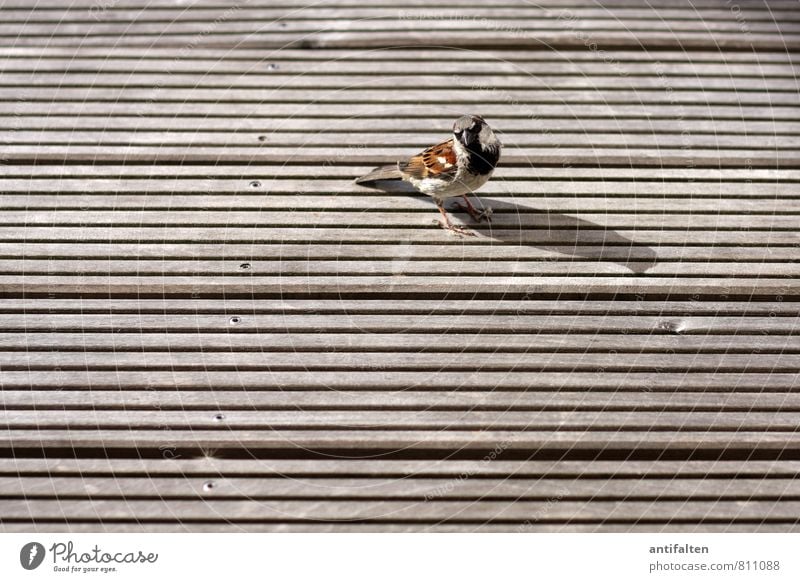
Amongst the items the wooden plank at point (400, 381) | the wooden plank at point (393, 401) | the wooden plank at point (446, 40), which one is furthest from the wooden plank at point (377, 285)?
the wooden plank at point (446, 40)

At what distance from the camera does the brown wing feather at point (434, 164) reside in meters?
4.08

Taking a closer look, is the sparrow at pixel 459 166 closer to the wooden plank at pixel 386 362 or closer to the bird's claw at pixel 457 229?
the bird's claw at pixel 457 229

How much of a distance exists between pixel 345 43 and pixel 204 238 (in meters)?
2.02

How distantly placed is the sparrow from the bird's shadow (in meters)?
0.07

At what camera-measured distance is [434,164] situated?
4137mm

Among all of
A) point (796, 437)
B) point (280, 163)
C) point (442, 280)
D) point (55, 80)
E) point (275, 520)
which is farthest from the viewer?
point (55, 80)

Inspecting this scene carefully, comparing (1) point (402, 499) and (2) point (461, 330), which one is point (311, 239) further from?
(1) point (402, 499)

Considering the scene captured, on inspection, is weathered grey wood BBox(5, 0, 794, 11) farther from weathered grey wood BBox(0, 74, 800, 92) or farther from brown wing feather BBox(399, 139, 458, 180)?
brown wing feather BBox(399, 139, 458, 180)

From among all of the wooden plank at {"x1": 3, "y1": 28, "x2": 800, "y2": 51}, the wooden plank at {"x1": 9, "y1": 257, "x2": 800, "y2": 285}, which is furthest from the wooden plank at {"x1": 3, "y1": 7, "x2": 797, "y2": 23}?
the wooden plank at {"x1": 9, "y1": 257, "x2": 800, "y2": 285}

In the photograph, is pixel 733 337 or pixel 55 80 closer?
pixel 733 337

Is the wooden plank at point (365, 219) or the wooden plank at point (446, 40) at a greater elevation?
the wooden plank at point (446, 40)

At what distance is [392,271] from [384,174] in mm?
706
